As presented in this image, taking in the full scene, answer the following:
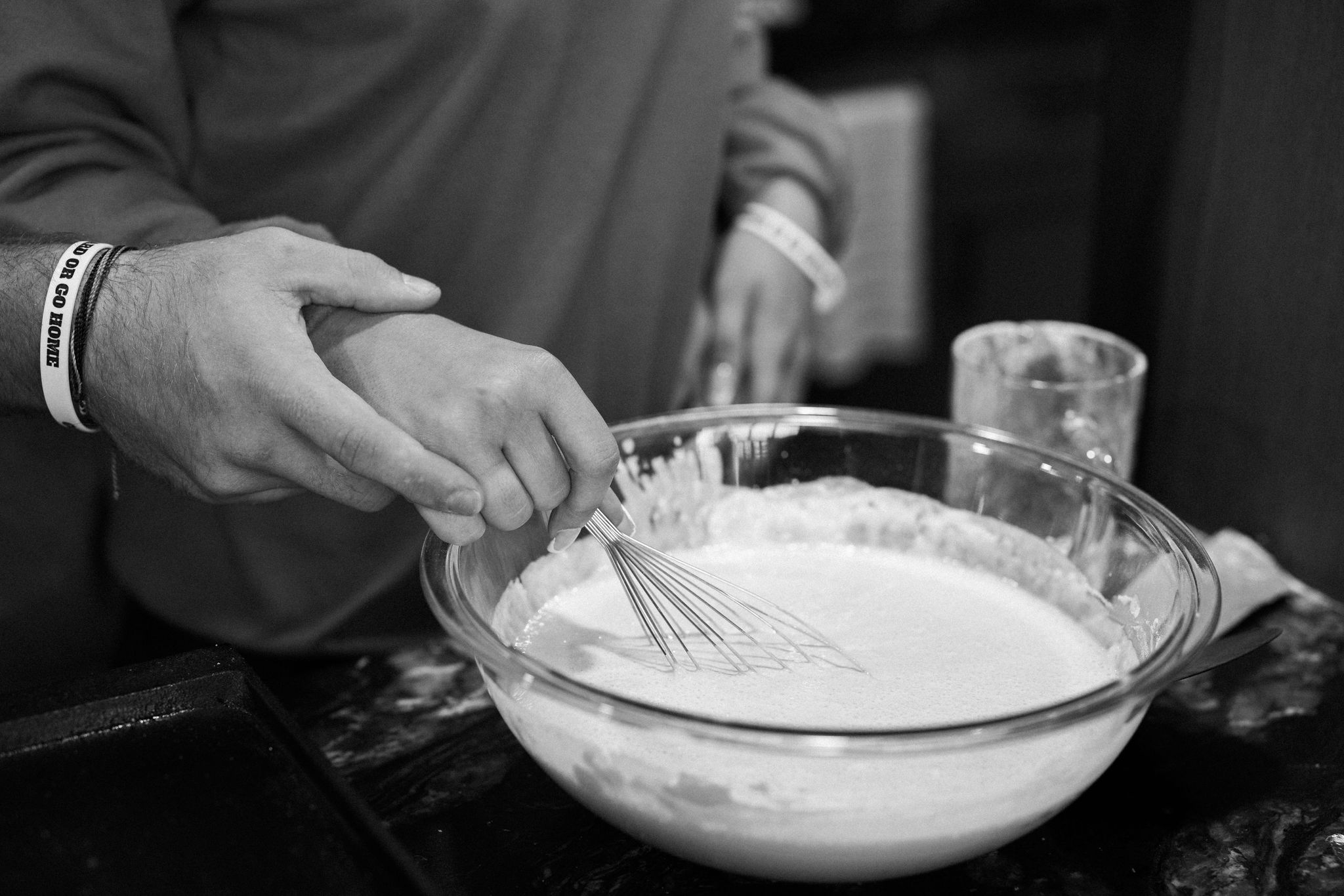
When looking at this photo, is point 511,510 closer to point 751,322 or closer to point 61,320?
point 61,320

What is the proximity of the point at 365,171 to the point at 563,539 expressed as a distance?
1.45ft

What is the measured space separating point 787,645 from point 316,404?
0.33 meters

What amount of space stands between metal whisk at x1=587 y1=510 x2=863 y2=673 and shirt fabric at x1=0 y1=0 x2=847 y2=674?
1.24ft

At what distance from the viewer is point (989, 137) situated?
2.86 metres

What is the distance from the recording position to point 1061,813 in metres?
0.71

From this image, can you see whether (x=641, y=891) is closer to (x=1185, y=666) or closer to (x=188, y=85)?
(x=1185, y=666)

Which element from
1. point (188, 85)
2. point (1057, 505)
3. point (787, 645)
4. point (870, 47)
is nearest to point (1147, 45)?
point (1057, 505)

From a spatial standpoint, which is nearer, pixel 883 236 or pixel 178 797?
pixel 178 797

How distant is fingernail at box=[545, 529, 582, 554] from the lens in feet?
2.56

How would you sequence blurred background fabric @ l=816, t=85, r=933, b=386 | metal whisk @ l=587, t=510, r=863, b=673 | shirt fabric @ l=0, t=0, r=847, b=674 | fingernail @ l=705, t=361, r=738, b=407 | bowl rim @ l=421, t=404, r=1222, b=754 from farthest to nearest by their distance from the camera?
blurred background fabric @ l=816, t=85, r=933, b=386 → fingernail @ l=705, t=361, r=738, b=407 → shirt fabric @ l=0, t=0, r=847, b=674 → metal whisk @ l=587, t=510, r=863, b=673 → bowl rim @ l=421, t=404, r=1222, b=754

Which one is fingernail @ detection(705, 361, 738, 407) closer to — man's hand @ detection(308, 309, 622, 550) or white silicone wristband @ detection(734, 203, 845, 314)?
white silicone wristband @ detection(734, 203, 845, 314)

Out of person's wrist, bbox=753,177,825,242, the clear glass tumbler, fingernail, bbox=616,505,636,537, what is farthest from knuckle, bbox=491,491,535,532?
person's wrist, bbox=753,177,825,242

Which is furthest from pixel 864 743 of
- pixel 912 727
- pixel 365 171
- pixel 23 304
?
A: pixel 365 171

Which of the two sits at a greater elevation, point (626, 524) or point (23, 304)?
point (23, 304)
